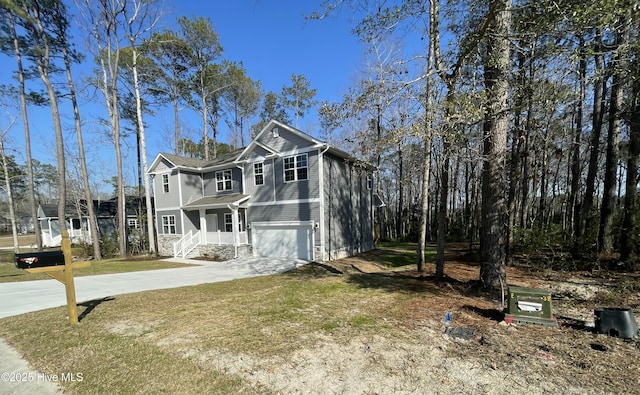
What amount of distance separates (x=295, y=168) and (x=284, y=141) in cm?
164

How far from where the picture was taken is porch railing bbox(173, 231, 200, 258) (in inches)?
667

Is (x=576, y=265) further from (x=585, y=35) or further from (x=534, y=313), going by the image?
(x=585, y=35)

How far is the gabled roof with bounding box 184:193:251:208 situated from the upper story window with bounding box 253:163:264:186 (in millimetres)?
1029

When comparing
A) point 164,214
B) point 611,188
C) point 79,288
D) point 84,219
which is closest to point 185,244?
point 164,214

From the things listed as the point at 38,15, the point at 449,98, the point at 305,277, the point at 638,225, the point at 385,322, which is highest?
the point at 38,15

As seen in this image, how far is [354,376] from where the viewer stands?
10.1ft

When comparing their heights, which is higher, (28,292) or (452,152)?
(452,152)

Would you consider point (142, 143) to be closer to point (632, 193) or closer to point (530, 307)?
point (530, 307)

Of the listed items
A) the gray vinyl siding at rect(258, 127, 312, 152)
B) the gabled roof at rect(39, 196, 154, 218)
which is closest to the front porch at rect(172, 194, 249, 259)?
the gray vinyl siding at rect(258, 127, 312, 152)

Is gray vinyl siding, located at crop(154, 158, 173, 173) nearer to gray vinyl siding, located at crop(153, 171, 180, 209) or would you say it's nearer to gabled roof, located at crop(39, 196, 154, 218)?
gray vinyl siding, located at crop(153, 171, 180, 209)

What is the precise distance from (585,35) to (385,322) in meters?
6.09

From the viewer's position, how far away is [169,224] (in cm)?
1856

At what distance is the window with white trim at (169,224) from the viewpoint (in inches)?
724

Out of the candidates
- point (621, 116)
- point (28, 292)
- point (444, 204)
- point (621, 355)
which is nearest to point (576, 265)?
point (621, 116)
